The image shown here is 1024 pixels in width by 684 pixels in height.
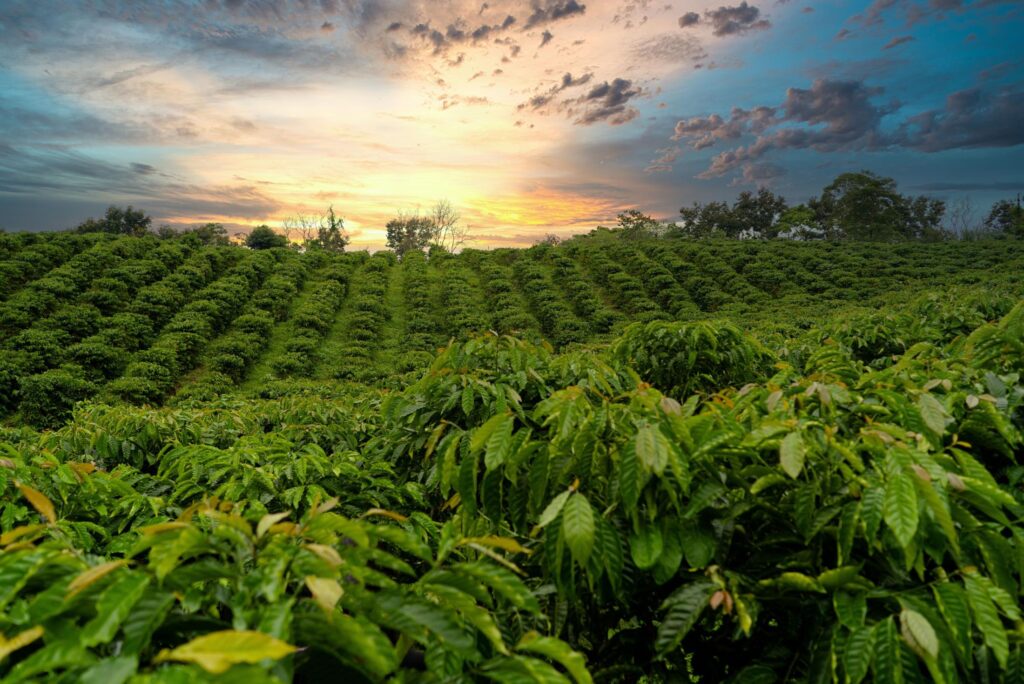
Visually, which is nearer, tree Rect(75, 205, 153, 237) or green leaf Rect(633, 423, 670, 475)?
green leaf Rect(633, 423, 670, 475)

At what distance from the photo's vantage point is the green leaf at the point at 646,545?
1.40m

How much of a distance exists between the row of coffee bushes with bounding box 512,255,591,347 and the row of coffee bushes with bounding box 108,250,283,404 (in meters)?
9.11

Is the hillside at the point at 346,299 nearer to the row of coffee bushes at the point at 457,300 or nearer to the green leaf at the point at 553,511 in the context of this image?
the row of coffee bushes at the point at 457,300

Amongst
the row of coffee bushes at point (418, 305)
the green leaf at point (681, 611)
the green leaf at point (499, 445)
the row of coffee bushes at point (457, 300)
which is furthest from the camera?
the row of coffee bushes at point (457, 300)

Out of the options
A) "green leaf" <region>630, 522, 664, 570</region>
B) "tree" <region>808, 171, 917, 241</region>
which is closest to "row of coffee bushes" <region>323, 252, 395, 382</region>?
"green leaf" <region>630, 522, 664, 570</region>

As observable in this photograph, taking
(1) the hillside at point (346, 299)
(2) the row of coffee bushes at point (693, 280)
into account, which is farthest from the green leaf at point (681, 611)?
(2) the row of coffee bushes at point (693, 280)

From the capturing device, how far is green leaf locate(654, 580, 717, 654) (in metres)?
1.29

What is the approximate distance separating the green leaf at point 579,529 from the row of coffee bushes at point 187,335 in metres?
13.2

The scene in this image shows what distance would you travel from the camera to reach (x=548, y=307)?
19.2 m

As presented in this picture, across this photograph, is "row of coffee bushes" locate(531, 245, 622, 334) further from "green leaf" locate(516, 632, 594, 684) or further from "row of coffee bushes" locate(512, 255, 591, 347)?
"green leaf" locate(516, 632, 594, 684)

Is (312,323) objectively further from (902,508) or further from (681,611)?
(902,508)

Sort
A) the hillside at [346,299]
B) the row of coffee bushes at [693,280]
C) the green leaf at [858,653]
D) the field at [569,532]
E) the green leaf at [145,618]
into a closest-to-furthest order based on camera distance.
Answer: the green leaf at [145,618] → the field at [569,532] → the green leaf at [858,653] → the hillside at [346,299] → the row of coffee bushes at [693,280]

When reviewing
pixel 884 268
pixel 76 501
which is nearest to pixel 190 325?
pixel 76 501

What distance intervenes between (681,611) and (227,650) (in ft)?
3.20
